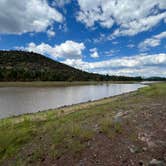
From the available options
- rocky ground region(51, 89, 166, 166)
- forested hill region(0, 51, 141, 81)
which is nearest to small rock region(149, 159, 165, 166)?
rocky ground region(51, 89, 166, 166)

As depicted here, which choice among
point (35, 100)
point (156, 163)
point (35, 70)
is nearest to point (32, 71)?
point (35, 70)

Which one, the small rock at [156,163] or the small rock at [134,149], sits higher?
the small rock at [134,149]

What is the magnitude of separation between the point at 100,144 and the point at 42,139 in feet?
7.16

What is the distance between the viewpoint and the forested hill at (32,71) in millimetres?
84000

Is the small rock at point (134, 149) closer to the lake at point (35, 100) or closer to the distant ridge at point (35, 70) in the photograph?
the lake at point (35, 100)

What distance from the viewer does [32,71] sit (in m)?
92.7

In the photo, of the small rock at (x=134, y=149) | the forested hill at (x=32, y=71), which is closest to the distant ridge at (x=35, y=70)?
the forested hill at (x=32, y=71)

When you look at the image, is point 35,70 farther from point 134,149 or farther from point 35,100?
point 134,149

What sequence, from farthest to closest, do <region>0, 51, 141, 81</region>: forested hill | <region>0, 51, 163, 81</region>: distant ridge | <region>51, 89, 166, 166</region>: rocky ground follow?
<region>0, 51, 163, 81</region>: distant ridge < <region>0, 51, 141, 81</region>: forested hill < <region>51, 89, 166, 166</region>: rocky ground

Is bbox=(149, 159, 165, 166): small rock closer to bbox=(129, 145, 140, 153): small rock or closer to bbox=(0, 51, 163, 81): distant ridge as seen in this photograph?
bbox=(129, 145, 140, 153): small rock

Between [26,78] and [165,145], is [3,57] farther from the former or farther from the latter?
[165,145]

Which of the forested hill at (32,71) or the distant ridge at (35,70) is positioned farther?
the distant ridge at (35,70)

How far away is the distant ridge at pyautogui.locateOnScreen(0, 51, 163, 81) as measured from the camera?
3315 inches

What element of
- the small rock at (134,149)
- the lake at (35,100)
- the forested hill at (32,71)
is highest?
the forested hill at (32,71)
